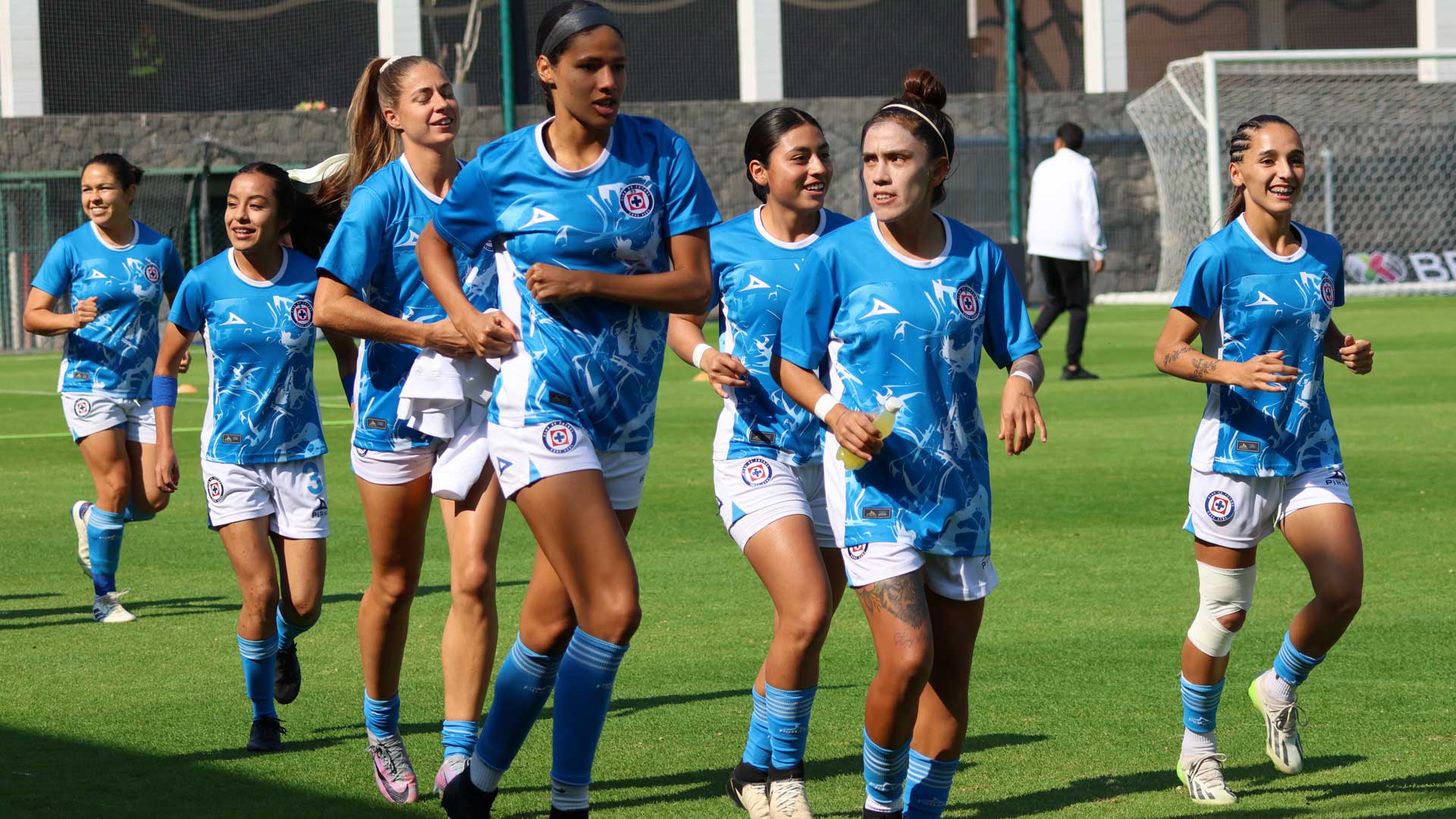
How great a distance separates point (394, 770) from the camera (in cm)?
548

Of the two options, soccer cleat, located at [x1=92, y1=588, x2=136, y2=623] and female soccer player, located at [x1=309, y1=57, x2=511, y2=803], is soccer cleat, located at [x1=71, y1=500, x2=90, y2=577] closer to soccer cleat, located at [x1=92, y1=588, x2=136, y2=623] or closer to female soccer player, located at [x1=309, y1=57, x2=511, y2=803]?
soccer cleat, located at [x1=92, y1=588, x2=136, y2=623]

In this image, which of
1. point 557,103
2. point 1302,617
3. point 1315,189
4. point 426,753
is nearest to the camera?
point 557,103

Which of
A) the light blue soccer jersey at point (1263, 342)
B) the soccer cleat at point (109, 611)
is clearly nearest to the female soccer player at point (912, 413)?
the light blue soccer jersey at point (1263, 342)

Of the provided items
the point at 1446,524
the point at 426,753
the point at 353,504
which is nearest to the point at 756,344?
the point at 426,753

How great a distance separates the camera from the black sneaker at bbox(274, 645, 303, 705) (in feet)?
21.7

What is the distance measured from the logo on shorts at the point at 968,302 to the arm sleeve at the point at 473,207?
1.15 metres

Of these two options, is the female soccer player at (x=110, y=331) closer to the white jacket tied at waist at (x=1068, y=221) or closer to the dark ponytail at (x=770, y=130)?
the dark ponytail at (x=770, y=130)

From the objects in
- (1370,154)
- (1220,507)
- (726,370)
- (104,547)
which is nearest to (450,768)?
(726,370)

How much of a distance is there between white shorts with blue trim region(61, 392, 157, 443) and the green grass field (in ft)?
2.50

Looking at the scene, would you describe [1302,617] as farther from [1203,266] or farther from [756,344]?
[756,344]

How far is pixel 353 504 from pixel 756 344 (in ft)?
21.7

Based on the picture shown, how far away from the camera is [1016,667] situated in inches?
273

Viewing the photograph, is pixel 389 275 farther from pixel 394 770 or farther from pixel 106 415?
pixel 106 415

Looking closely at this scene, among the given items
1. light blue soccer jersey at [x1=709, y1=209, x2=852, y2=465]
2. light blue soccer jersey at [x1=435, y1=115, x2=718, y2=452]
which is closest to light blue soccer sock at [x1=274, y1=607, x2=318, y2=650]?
light blue soccer jersey at [x1=709, y1=209, x2=852, y2=465]
